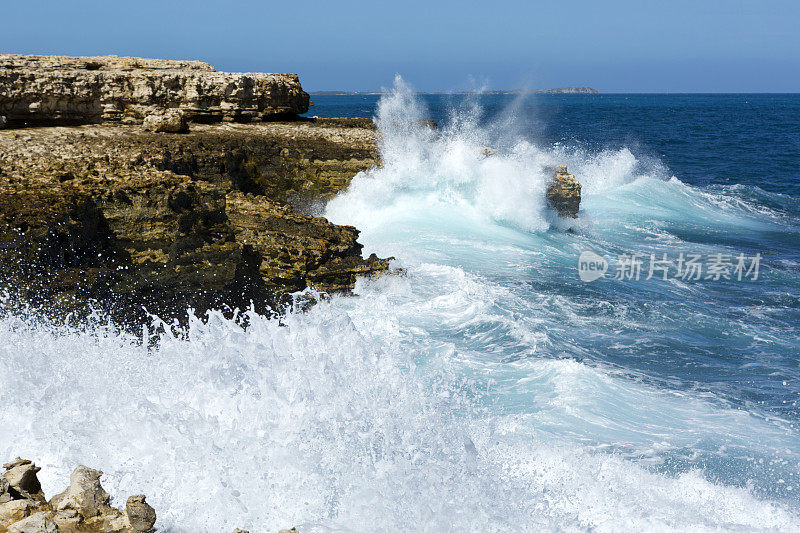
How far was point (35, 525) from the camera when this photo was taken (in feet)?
10.6

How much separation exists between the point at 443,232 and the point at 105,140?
5964mm

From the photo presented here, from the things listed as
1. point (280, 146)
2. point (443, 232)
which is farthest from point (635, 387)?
point (280, 146)

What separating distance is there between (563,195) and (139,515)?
1159cm

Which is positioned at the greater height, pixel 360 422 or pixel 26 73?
pixel 26 73

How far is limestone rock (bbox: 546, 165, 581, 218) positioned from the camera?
13.7m

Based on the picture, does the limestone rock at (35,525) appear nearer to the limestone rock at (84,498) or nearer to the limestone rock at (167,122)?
the limestone rock at (84,498)

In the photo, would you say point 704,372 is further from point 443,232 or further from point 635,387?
point 443,232

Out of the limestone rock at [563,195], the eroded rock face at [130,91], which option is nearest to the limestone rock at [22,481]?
the eroded rock face at [130,91]

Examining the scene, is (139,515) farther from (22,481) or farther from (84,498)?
(22,481)

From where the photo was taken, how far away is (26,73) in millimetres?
12062

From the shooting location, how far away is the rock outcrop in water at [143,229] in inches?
289

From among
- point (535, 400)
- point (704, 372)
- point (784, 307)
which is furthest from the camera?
point (784, 307)
